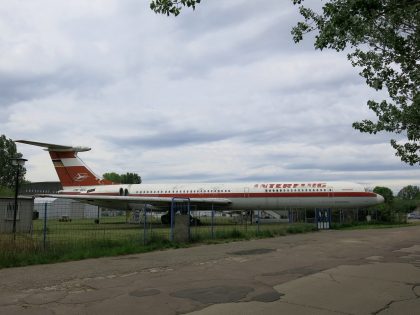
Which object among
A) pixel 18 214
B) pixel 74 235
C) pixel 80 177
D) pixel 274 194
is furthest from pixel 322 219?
pixel 80 177

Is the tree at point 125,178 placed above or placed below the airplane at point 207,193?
above

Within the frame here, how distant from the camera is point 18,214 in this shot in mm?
23406

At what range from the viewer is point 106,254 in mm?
13930

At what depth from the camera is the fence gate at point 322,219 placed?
29.9m

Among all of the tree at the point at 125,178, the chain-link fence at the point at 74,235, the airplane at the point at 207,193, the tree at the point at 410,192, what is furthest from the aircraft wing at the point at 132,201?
the tree at the point at 410,192

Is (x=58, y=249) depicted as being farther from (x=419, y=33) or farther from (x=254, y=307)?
(x=419, y=33)

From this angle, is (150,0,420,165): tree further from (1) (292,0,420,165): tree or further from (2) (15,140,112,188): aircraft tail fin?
(2) (15,140,112,188): aircraft tail fin

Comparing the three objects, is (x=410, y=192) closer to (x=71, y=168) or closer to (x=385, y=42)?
(x=71, y=168)

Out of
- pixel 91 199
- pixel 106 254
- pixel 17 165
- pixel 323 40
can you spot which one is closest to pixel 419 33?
pixel 323 40

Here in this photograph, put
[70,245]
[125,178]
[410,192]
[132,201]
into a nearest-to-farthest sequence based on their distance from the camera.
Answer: [70,245] → [132,201] → [125,178] → [410,192]

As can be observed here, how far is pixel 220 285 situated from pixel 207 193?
27255mm

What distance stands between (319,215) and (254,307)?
25018 millimetres

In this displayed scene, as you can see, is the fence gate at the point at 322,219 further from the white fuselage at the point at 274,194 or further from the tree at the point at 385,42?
the tree at the point at 385,42

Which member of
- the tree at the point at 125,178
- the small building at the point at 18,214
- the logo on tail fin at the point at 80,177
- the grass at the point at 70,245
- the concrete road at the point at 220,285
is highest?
the tree at the point at 125,178
